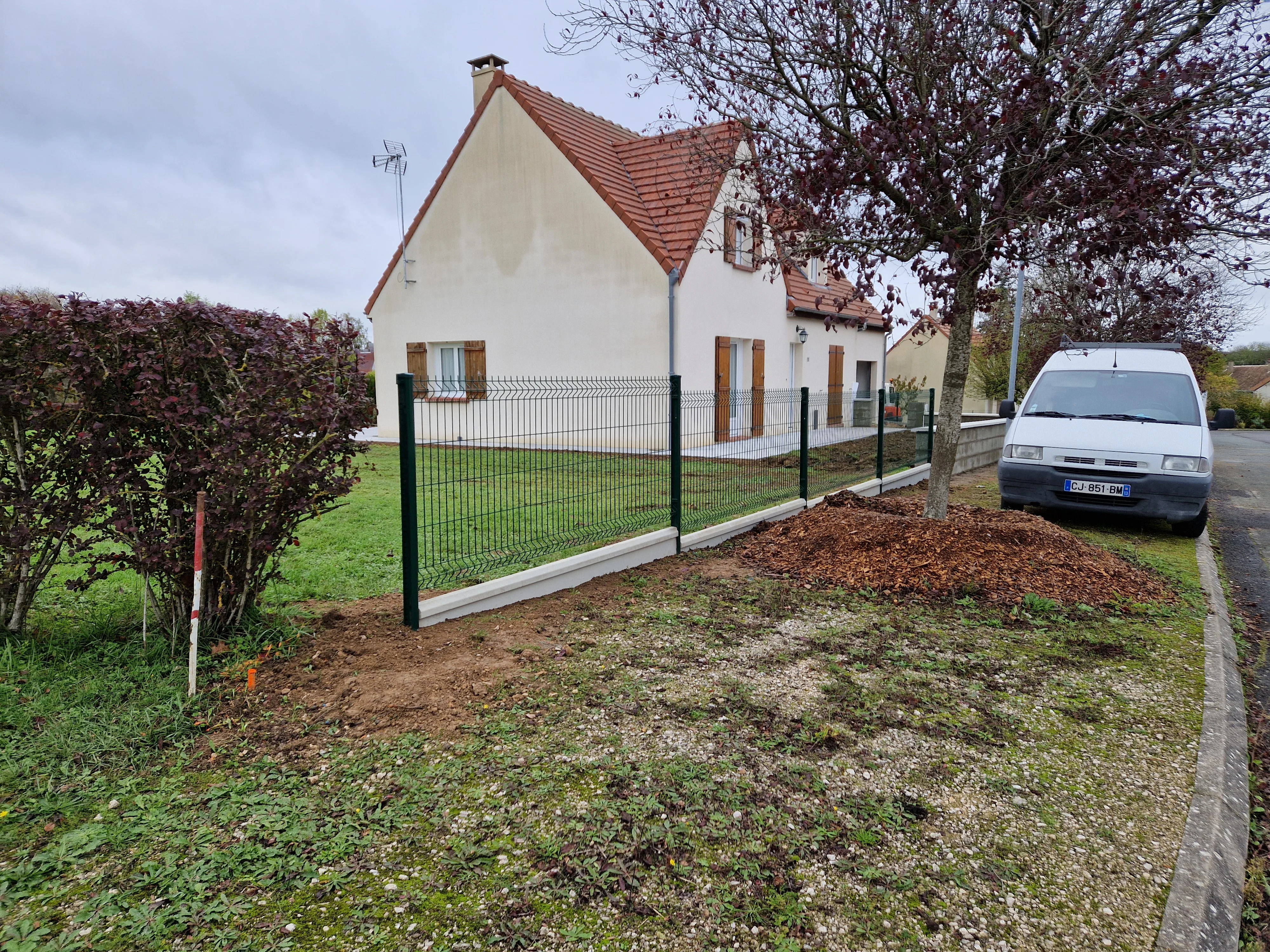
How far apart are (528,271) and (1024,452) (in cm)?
1152

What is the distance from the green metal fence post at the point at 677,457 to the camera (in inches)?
271

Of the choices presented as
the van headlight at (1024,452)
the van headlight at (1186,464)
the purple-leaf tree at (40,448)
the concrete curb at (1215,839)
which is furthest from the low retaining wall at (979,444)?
the purple-leaf tree at (40,448)

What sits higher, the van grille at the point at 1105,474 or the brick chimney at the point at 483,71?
the brick chimney at the point at 483,71

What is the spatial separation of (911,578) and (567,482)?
9.58 ft

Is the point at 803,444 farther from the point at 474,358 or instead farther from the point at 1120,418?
the point at 474,358

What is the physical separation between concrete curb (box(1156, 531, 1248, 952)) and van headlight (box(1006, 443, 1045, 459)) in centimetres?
437

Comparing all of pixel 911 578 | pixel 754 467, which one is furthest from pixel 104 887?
pixel 754 467

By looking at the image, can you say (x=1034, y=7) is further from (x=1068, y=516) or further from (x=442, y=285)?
(x=442, y=285)

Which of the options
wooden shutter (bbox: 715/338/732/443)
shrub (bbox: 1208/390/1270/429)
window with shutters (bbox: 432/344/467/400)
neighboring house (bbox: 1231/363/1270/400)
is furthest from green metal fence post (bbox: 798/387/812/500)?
neighboring house (bbox: 1231/363/1270/400)

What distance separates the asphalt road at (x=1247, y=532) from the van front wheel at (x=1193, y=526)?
338mm

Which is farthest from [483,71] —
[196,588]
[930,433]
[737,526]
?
[196,588]

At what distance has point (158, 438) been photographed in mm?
3969

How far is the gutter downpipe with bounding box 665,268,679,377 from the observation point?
49.3 feet

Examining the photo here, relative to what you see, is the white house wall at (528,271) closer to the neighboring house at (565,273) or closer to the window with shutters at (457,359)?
the neighboring house at (565,273)
